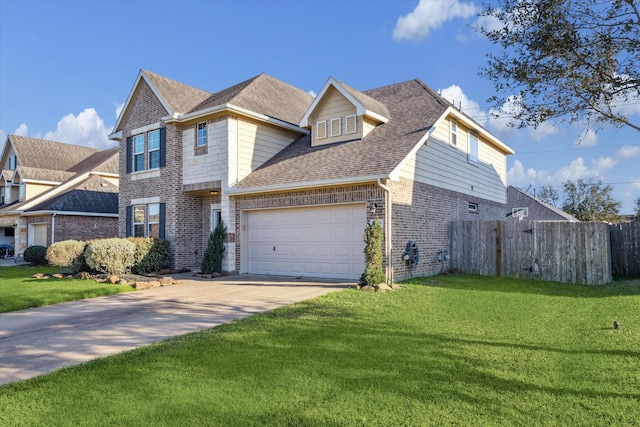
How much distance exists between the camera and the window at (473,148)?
1770cm

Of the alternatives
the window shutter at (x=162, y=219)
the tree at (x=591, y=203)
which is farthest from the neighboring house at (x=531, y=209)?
the window shutter at (x=162, y=219)

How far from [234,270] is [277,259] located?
1729 mm

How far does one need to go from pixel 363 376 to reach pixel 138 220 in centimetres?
1569

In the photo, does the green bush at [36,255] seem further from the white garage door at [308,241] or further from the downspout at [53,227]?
the white garage door at [308,241]

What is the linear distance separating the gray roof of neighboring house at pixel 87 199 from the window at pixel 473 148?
20674 mm

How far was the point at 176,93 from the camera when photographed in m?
17.9

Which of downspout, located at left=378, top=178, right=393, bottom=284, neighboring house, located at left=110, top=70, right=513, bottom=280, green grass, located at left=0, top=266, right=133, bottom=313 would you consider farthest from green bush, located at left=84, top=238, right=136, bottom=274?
downspout, located at left=378, top=178, right=393, bottom=284

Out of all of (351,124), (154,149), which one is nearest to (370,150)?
(351,124)

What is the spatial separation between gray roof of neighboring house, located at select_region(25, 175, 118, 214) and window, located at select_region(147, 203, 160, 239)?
996 cm

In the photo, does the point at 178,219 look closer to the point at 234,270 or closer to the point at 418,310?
the point at 234,270

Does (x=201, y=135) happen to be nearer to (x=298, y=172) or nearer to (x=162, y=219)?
(x=162, y=219)

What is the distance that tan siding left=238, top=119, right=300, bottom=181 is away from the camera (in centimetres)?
1586

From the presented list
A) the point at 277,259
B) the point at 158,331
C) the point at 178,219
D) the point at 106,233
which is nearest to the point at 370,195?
the point at 277,259

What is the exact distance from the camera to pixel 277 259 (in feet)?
48.4
